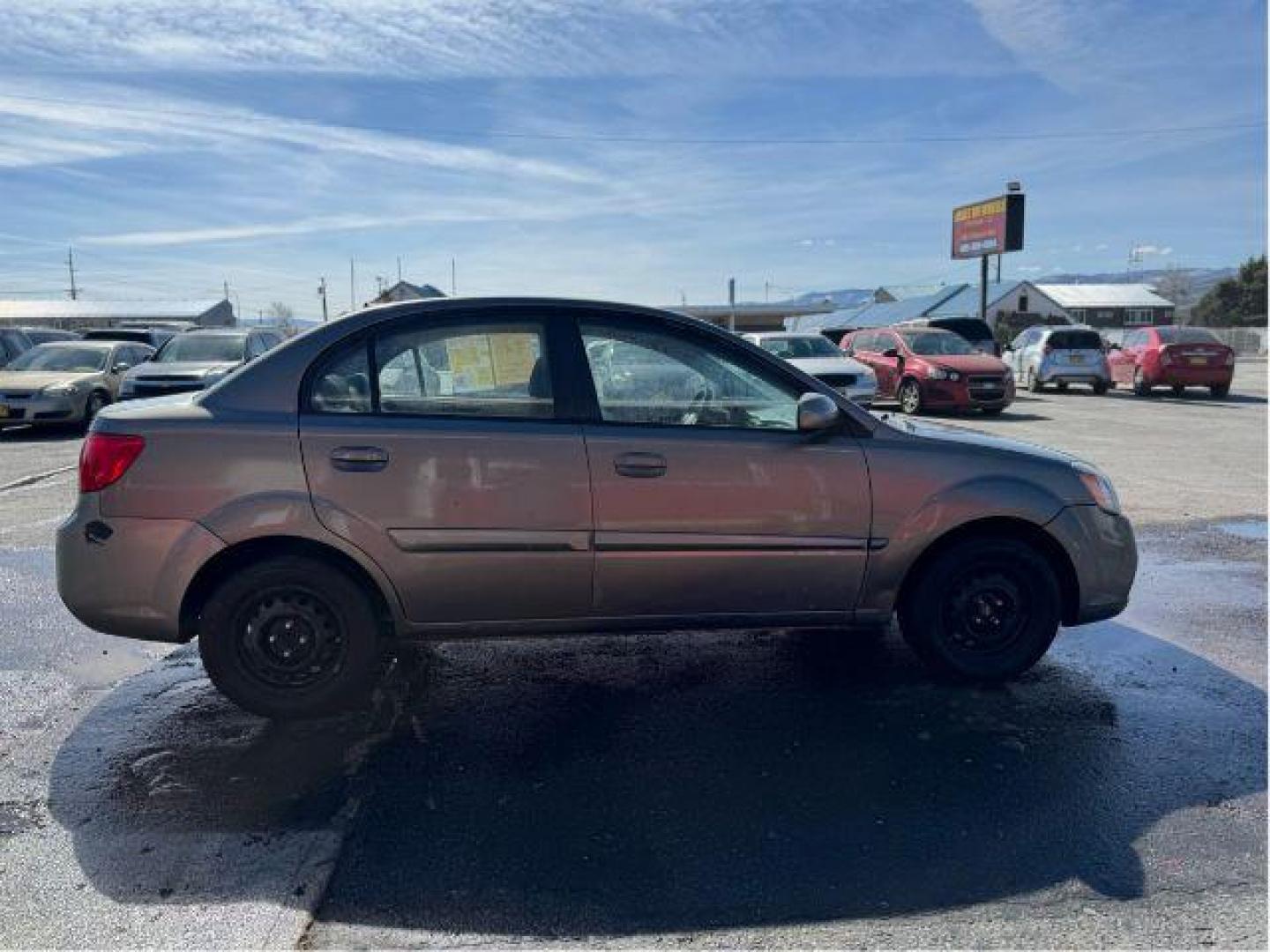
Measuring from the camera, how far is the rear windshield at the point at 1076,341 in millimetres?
21453

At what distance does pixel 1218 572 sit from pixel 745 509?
4.28 meters

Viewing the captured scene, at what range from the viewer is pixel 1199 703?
4.12 meters

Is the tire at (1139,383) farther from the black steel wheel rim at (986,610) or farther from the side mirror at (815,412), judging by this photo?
the side mirror at (815,412)

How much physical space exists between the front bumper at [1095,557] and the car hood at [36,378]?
592 inches

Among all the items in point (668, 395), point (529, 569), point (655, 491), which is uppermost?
point (668, 395)

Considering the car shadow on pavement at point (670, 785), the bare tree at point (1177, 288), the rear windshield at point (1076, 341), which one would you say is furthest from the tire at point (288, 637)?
the bare tree at point (1177, 288)

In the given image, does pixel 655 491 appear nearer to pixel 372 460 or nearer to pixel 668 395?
pixel 668 395

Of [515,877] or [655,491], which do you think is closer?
[515,877]

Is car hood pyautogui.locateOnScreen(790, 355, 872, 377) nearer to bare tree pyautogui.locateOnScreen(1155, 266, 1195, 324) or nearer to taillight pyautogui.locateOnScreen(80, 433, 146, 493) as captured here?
taillight pyautogui.locateOnScreen(80, 433, 146, 493)

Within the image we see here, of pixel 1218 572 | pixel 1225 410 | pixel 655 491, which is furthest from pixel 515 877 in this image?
pixel 1225 410

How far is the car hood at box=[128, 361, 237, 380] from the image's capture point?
13945mm

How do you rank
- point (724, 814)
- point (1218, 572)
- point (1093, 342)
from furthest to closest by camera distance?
point (1093, 342) < point (1218, 572) < point (724, 814)

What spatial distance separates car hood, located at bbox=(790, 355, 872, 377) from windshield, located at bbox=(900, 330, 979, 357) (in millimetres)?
2255

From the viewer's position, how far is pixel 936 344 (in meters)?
17.8
